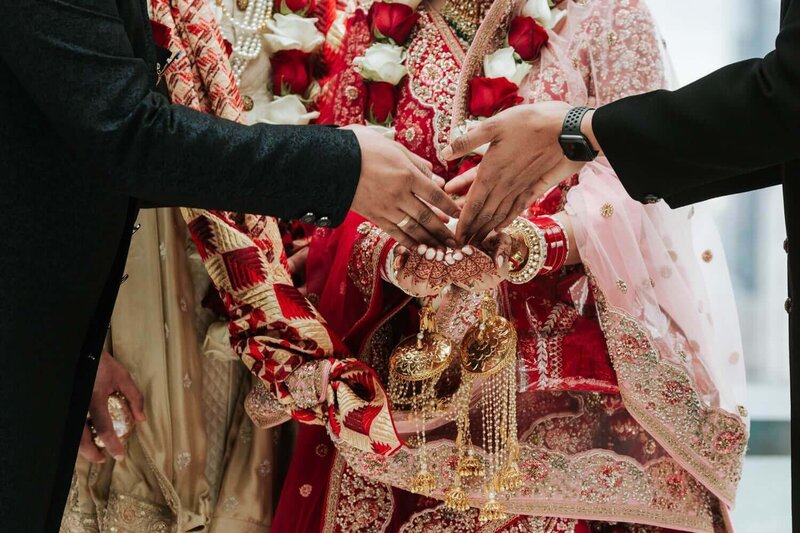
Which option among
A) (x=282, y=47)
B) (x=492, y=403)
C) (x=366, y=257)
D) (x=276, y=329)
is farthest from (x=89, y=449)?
(x=282, y=47)

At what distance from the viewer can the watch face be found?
1.24 metres

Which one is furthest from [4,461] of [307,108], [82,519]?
[307,108]

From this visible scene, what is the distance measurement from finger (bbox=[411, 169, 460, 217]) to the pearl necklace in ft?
1.74

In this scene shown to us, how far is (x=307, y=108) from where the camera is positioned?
1655mm

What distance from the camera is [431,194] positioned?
1252mm

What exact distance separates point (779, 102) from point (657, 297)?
391 millimetres

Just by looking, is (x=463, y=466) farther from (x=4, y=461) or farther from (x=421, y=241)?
(x=4, y=461)

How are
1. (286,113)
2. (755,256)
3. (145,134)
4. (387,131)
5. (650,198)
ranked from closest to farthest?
(145,134), (650,198), (387,131), (286,113), (755,256)

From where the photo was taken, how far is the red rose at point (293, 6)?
64.5 inches

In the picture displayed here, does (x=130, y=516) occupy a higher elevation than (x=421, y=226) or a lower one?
lower

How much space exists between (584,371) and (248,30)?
2.71 feet

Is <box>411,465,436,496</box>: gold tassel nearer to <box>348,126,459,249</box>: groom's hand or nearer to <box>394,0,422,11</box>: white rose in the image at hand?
<box>348,126,459,249</box>: groom's hand

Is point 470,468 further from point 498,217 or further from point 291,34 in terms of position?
point 291,34

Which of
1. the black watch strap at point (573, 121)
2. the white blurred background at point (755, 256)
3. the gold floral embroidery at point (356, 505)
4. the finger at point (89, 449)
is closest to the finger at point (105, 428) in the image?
the finger at point (89, 449)
